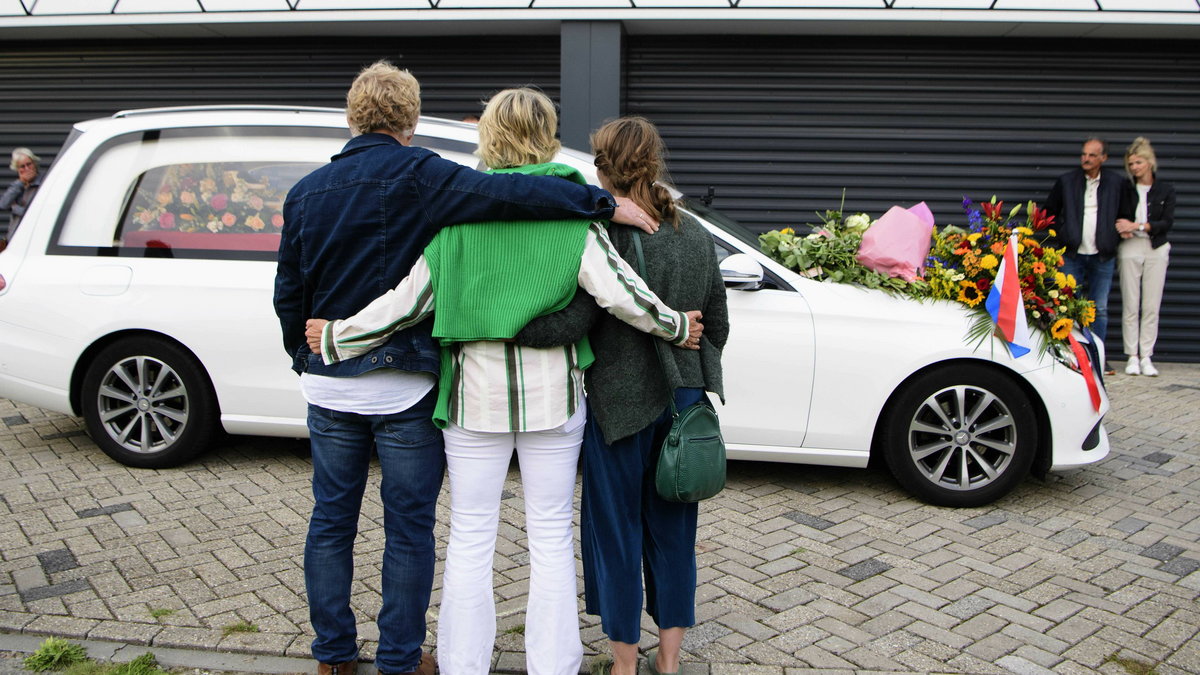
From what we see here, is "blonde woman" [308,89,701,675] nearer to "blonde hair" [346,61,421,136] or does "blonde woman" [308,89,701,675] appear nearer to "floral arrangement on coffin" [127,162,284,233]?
"blonde hair" [346,61,421,136]

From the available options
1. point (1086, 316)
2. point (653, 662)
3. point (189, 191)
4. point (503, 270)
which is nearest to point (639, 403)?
point (503, 270)

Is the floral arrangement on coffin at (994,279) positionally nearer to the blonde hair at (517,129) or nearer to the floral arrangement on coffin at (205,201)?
the blonde hair at (517,129)

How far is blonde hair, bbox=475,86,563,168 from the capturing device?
2.69 m

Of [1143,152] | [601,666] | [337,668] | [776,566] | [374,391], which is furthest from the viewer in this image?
[1143,152]

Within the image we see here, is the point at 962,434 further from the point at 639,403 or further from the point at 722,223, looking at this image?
the point at 639,403

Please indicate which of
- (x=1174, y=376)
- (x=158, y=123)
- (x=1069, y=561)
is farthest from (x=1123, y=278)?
(x=158, y=123)

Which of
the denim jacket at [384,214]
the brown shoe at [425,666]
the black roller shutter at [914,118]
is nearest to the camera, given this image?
the denim jacket at [384,214]

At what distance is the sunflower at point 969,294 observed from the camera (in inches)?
190

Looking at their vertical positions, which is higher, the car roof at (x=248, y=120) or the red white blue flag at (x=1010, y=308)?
the car roof at (x=248, y=120)

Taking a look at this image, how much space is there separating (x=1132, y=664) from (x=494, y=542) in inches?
88.0

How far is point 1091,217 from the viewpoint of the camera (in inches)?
332

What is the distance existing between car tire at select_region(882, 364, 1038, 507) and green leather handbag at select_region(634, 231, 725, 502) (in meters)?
2.29

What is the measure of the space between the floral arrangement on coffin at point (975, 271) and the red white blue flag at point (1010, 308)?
0.05 metres

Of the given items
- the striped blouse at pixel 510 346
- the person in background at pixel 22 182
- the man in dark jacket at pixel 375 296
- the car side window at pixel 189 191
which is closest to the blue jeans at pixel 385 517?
the man in dark jacket at pixel 375 296
